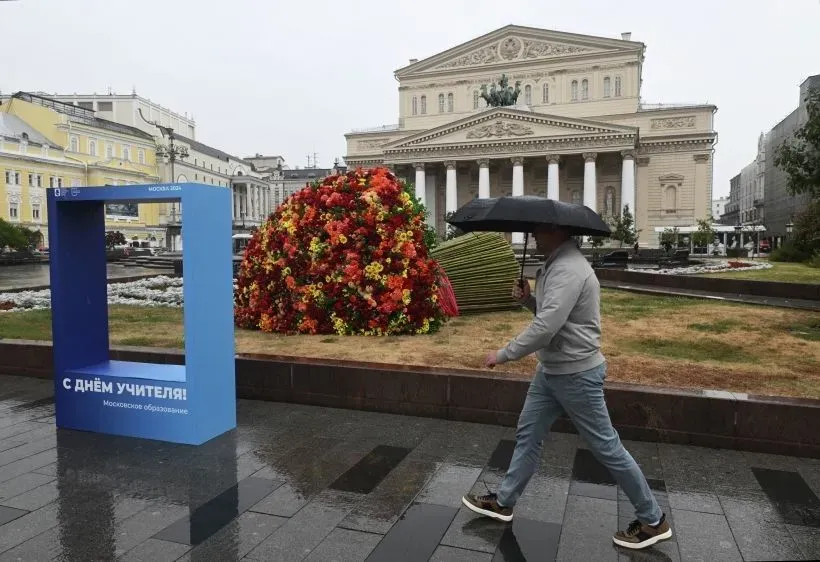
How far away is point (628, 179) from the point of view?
55.6 metres

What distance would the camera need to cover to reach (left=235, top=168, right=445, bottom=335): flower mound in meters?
8.45

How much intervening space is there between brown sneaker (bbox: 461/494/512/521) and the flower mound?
15.4ft

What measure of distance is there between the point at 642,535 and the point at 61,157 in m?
70.0

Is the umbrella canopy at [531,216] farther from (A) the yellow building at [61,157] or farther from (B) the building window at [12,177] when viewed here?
(B) the building window at [12,177]

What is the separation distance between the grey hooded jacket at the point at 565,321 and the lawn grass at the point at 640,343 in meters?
2.24

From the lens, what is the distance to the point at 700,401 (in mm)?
5047

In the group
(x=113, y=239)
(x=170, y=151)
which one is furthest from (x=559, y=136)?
(x=113, y=239)

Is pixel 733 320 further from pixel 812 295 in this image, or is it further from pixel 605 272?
pixel 605 272

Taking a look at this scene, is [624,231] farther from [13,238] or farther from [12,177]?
[12,177]

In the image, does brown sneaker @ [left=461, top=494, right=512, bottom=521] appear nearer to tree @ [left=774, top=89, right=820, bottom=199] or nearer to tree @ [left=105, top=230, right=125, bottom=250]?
tree @ [left=774, top=89, right=820, bottom=199]

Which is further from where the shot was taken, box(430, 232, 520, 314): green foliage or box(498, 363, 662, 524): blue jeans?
box(430, 232, 520, 314): green foliage

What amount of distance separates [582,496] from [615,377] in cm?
232

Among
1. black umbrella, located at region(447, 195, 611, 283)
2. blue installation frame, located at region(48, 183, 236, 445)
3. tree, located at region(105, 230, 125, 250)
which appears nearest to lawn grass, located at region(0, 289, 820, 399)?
blue installation frame, located at region(48, 183, 236, 445)

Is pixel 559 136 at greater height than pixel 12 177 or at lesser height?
greater
